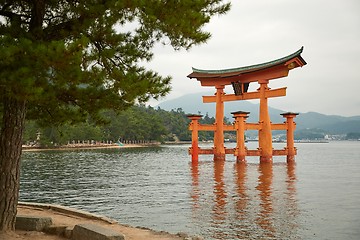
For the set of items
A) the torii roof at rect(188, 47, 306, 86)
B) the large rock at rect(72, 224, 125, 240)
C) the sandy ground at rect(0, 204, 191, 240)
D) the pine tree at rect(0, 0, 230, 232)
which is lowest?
the sandy ground at rect(0, 204, 191, 240)

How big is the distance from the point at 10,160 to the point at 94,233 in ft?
5.95

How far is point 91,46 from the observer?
6.09 metres

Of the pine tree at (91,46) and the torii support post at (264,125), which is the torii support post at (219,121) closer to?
the torii support post at (264,125)

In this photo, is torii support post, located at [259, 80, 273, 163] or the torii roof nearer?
the torii roof

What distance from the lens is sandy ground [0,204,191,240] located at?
242 inches

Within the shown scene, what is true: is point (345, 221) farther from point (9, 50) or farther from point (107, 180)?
point (107, 180)

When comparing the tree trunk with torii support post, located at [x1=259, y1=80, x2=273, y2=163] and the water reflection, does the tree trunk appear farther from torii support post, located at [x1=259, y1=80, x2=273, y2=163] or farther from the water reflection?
torii support post, located at [x1=259, y1=80, x2=273, y2=163]

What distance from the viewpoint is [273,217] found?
1002 centimetres

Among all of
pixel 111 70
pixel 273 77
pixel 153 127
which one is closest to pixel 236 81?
pixel 273 77

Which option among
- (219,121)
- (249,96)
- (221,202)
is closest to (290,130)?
(249,96)

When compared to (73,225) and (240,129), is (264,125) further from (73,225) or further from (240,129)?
(73,225)

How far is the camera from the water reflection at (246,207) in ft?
28.1

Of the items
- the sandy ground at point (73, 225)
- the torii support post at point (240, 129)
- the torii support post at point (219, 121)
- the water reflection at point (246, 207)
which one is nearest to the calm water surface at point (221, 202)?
the water reflection at point (246, 207)

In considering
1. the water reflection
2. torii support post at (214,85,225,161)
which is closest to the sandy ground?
the water reflection
